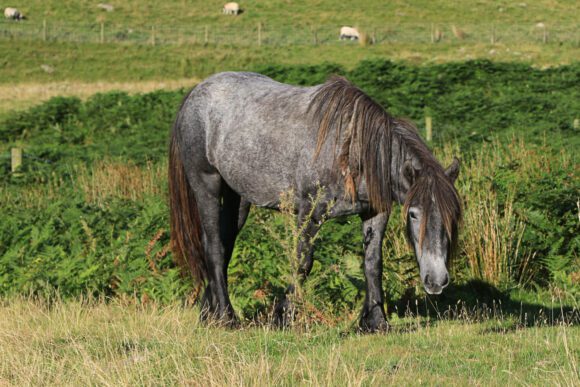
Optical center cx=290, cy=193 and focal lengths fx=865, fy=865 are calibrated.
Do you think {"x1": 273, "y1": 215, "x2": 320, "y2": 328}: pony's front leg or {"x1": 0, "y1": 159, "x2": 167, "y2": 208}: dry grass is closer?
{"x1": 273, "y1": 215, "x2": 320, "y2": 328}: pony's front leg

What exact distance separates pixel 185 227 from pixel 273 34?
43329 millimetres

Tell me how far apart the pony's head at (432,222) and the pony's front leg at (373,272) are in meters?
0.57

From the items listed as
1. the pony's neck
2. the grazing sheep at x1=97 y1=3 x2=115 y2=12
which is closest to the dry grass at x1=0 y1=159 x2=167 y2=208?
the pony's neck

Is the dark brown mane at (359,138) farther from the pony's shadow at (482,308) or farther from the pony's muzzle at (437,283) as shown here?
the pony's shadow at (482,308)

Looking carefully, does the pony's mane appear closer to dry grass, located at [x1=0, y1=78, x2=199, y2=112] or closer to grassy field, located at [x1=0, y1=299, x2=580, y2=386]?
grassy field, located at [x1=0, y1=299, x2=580, y2=386]

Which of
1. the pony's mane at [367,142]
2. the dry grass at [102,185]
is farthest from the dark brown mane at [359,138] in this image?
the dry grass at [102,185]

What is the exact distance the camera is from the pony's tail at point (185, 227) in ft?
29.0

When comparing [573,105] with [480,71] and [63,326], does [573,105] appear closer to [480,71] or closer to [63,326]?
[480,71]

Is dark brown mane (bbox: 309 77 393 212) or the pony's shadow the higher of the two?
dark brown mane (bbox: 309 77 393 212)

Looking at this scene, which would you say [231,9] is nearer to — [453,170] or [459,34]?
[459,34]

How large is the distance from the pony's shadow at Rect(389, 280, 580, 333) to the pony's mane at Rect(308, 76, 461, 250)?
1173 mm

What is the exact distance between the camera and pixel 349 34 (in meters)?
50.0

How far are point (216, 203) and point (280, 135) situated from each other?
51.1 inches

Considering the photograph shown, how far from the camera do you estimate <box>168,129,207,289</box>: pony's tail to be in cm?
884
